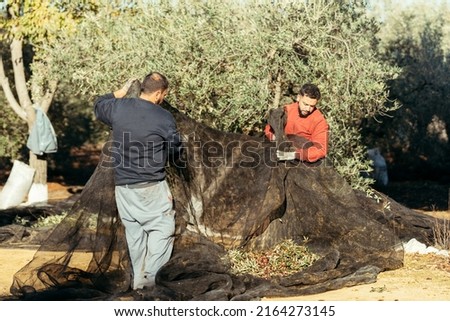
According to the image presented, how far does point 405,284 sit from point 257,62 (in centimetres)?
475

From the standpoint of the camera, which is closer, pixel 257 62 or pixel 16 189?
pixel 257 62

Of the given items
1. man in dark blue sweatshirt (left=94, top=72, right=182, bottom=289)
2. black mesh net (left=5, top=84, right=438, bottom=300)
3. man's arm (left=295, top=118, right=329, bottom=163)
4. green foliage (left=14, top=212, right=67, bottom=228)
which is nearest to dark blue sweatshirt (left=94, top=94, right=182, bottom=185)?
man in dark blue sweatshirt (left=94, top=72, right=182, bottom=289)

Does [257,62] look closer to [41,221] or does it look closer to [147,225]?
[41,221]

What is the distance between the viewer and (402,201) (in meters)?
20.8

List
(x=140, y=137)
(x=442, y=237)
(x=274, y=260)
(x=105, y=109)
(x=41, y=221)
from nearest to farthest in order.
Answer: (x=140, y=137)
(x=105, y=109)
(x=274, y=260)
(x=442, y=237)
(x=41, y=221)

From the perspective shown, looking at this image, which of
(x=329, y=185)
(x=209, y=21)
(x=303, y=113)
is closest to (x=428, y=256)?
(x=329, y=185)

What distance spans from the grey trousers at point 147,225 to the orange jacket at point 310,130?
203cm

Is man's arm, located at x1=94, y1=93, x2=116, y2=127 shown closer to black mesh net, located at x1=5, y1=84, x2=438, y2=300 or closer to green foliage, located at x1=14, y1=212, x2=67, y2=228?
black mesh net, located at x1=5, y1=84, x2=438, y2=300

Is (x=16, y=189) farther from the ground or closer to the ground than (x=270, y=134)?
closer to the ground

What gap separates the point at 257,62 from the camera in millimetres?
12633

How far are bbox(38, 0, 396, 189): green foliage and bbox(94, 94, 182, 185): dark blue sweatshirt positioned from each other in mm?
4524

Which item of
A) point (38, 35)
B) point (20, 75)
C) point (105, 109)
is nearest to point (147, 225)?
point (105, 109)

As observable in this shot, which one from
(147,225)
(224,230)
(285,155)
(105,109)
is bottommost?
(224,230)
